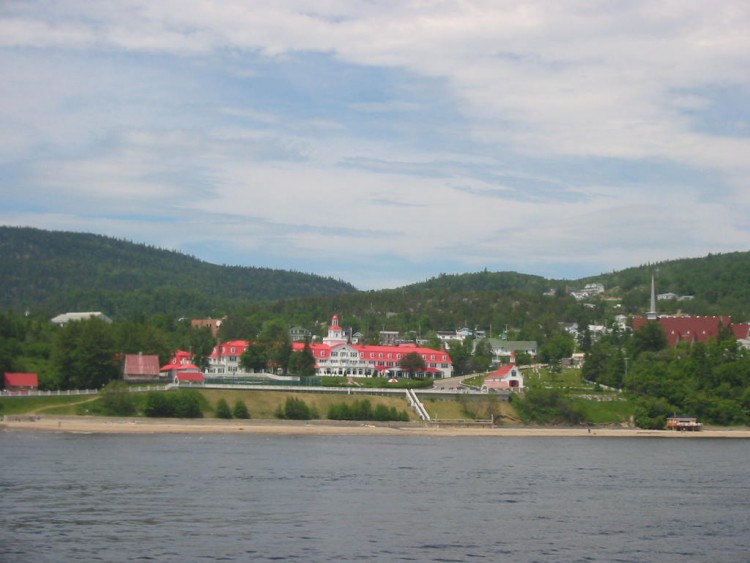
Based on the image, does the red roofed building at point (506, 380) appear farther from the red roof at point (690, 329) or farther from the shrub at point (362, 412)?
the red roof at point (690, 329)

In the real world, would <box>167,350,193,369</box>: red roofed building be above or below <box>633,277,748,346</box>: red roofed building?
below

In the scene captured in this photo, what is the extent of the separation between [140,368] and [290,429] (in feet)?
73.0

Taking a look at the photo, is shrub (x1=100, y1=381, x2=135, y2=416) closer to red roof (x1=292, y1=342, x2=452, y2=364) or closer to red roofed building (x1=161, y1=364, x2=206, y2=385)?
red roofed building (x1=161, y1=364, x2=206, y2=385)

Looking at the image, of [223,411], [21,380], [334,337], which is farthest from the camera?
[334,337]

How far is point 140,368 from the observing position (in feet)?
330

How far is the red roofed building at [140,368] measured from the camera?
99.8 meters

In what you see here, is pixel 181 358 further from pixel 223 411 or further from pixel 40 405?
pixel 40 405

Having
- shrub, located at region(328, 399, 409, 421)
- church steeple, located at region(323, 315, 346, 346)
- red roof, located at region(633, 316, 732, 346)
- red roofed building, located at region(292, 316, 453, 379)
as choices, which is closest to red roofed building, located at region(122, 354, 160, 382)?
shrub, located at region(328, 399, 409, 421)

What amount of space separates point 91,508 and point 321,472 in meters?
16.7

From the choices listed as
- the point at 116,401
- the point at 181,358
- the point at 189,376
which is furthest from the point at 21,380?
the point at 181,358

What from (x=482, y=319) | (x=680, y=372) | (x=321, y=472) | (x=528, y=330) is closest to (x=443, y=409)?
(x=680, y=372)

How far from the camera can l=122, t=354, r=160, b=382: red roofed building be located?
99750mm

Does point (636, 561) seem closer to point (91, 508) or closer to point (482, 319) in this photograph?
point (91, 508)

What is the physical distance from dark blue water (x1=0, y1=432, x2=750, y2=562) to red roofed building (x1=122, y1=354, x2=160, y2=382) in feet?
88.2
